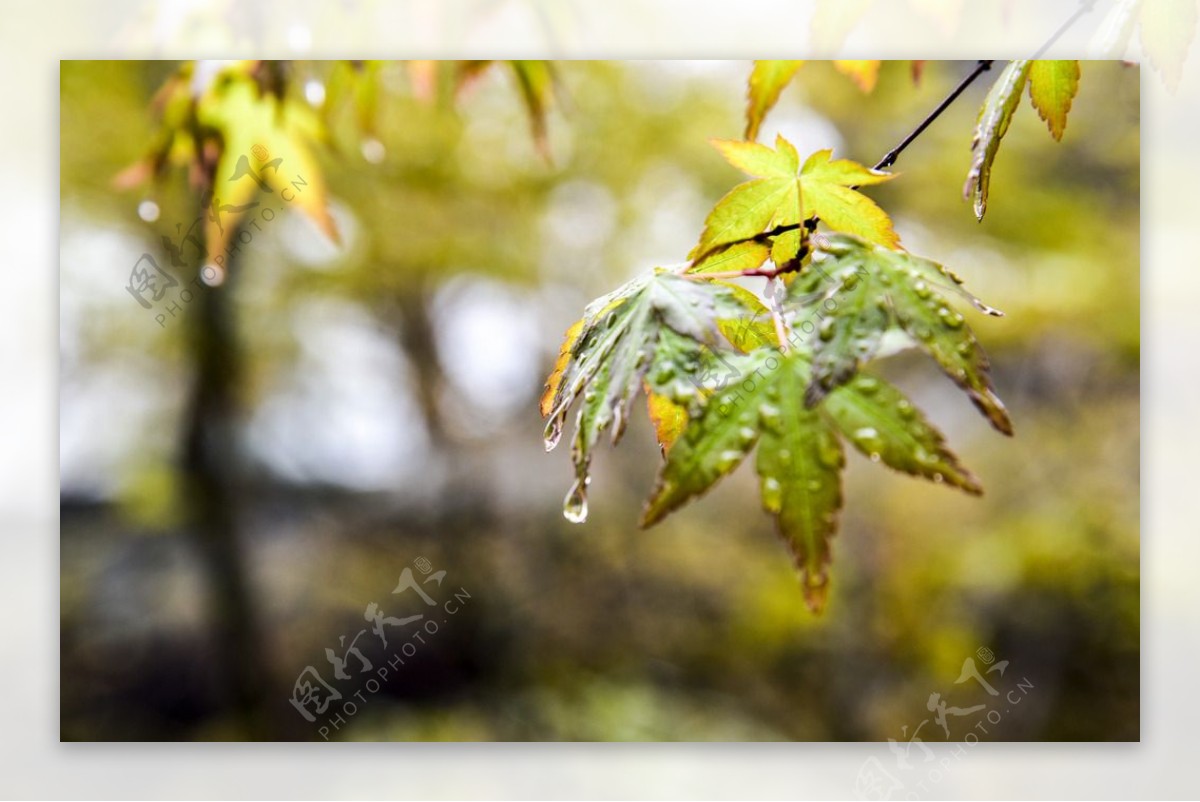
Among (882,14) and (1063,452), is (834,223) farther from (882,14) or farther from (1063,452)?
(1063,452)

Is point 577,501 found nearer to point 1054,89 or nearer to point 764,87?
point 1054,89

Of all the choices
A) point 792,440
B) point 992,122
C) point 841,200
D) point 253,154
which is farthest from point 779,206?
point 253,154

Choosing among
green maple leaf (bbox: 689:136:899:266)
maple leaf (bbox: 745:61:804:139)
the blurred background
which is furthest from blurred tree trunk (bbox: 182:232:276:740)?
green maple leaf (bbox: 689:136:899:266)

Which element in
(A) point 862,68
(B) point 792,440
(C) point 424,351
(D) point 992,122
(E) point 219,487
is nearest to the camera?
(B) point 792,440

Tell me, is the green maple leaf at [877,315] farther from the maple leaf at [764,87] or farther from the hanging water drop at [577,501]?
the maple leaf at [764,87]

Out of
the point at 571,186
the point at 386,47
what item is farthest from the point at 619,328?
the point at 571,186

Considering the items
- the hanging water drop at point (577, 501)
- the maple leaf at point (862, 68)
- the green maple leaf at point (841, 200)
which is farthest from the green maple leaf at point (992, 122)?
the maple leaf at point (862, 68)
